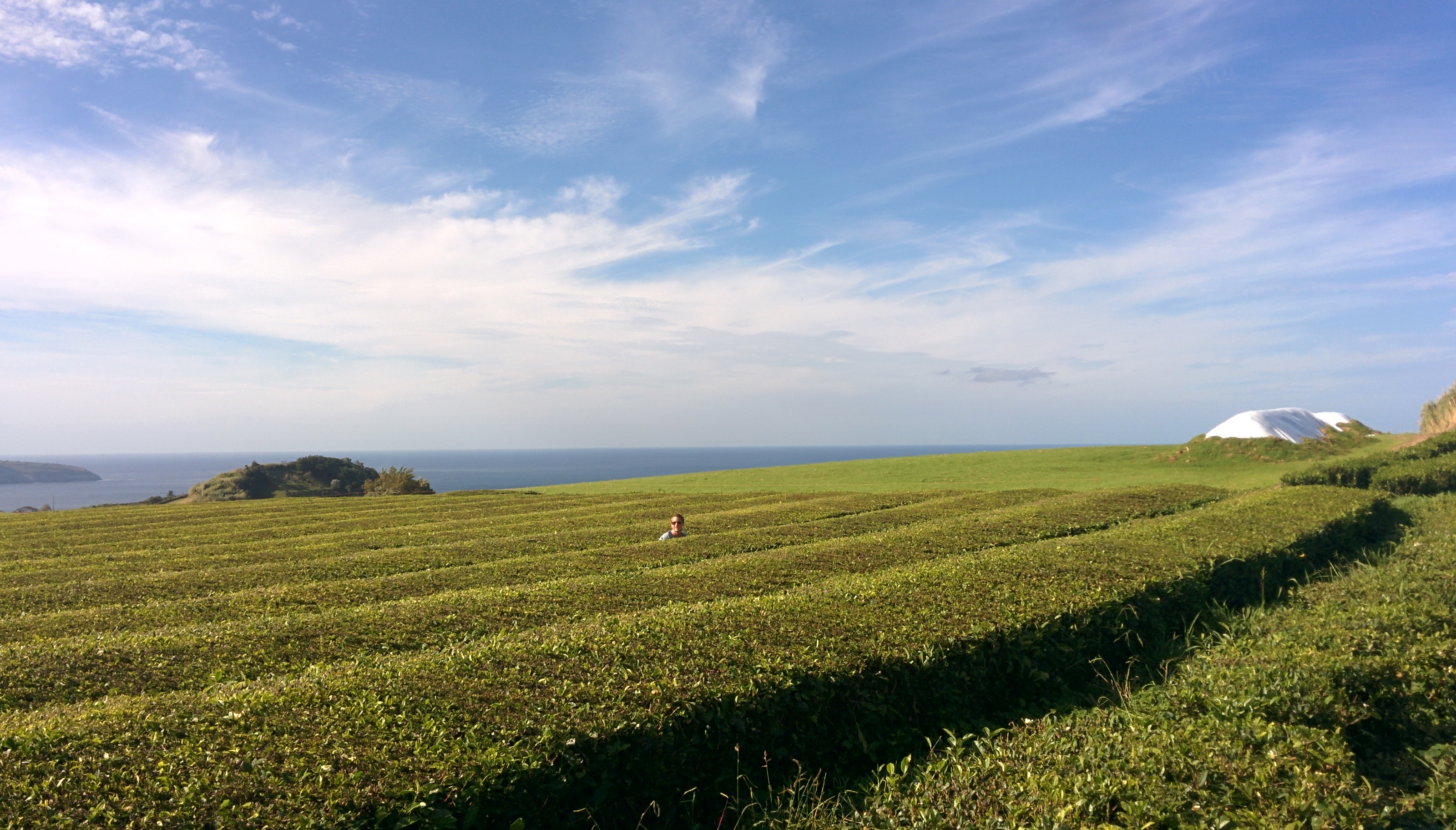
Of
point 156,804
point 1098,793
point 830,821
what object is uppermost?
point 156,804

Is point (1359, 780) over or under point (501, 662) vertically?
under

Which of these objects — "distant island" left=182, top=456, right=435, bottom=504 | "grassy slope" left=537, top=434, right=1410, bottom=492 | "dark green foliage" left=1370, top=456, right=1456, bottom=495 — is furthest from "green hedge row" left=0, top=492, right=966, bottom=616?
"distant island" left=182, top=456, right=435, bottom=504

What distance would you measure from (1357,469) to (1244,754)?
24240 mm

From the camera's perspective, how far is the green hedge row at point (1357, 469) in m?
22.5

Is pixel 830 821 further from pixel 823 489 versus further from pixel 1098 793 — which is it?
pixel 823 489

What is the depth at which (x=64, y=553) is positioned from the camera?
57.4 ft

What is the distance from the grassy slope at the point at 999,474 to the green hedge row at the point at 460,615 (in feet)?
54.0

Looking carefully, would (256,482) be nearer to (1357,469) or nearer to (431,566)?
(431,566)

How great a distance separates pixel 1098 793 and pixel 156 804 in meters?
6.06

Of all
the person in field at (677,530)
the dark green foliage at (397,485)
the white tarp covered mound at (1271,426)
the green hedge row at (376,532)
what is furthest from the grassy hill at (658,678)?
the dark green foliage at (397,485)

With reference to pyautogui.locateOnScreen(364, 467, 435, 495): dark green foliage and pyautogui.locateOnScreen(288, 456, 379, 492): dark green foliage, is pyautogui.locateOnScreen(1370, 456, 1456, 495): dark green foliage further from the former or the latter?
pyautogui.locateOnScreen(288, 456, 379, 492): dark green foliage

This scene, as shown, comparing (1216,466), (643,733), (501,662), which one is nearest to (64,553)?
(501,662)

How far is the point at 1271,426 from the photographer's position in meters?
36.3

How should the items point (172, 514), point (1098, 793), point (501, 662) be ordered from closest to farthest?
point (1098, 793) < point (501, 662) < point (172, 514)
